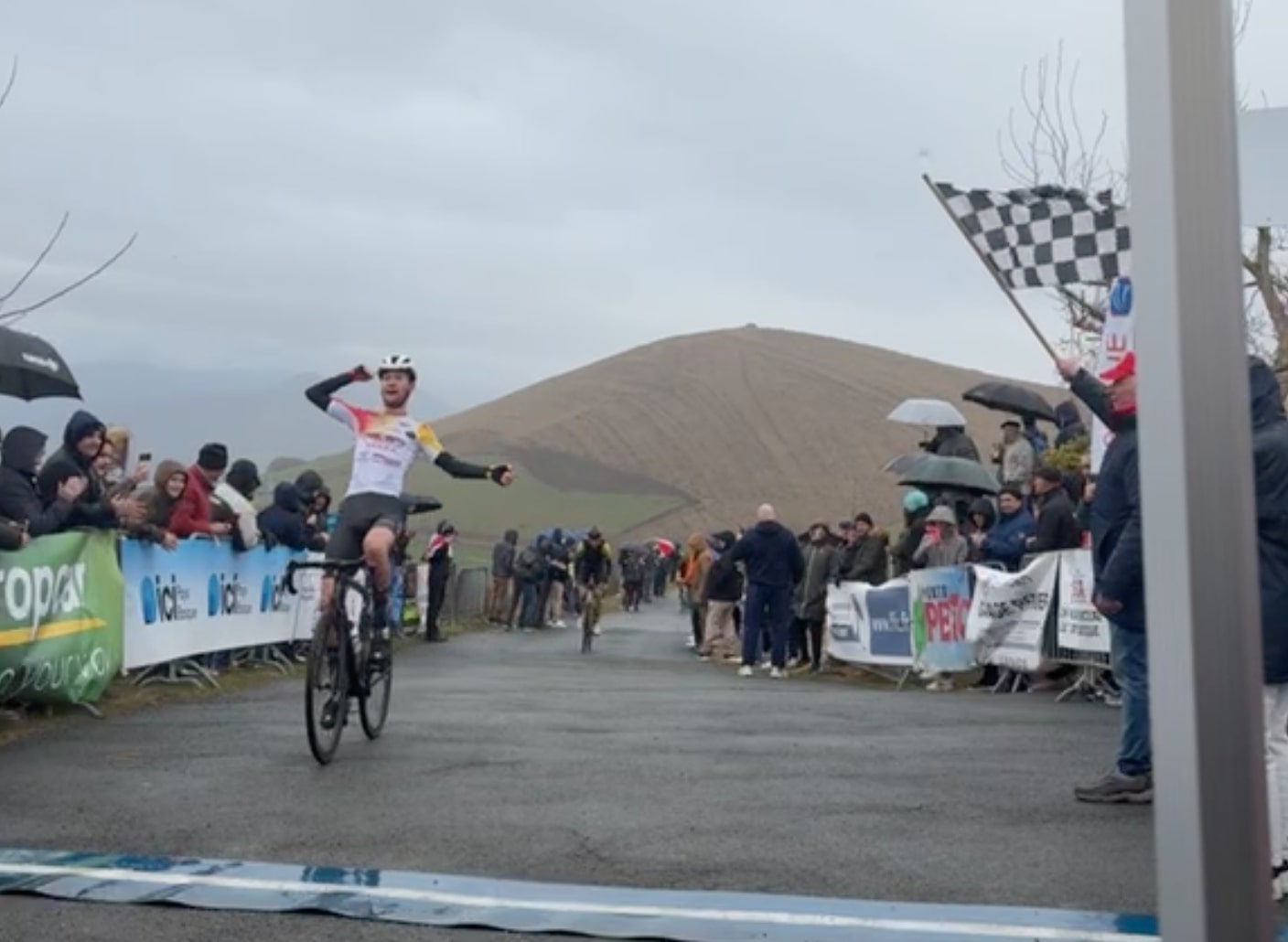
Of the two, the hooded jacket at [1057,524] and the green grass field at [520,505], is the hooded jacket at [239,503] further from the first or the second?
the green grass field at [520,505]

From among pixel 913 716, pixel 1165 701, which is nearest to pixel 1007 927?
pixel 1165 701

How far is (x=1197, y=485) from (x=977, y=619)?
14.4 m

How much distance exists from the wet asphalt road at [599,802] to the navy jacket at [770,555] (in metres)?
6.76

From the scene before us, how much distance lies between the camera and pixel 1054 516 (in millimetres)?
14914

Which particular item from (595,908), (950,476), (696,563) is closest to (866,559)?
(950,476)

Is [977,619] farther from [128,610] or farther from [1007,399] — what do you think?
[128,610]

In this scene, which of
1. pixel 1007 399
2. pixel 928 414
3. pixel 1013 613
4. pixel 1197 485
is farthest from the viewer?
pixel 928 414

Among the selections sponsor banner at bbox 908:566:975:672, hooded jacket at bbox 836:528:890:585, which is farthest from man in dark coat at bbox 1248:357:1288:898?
hooded jacket at bbox 836:528:890:585

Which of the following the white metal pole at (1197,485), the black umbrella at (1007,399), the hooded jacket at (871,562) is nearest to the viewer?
the white metal pole at (1197,485)

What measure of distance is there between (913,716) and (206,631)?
611 cm

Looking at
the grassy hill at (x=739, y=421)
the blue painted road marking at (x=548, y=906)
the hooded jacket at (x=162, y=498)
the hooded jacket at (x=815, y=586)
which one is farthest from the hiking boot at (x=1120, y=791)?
the grassy hill at (x=739, y=421)

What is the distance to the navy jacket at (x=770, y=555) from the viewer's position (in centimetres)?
1942

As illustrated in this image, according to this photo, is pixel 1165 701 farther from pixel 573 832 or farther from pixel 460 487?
pixel 460 487

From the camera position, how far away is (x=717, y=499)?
114438 mm
